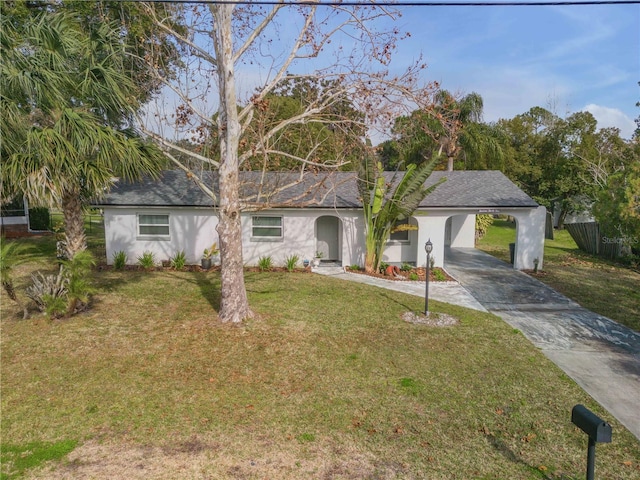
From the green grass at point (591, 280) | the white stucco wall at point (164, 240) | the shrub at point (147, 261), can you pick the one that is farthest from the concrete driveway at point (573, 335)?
the shrub at point (147, 261)

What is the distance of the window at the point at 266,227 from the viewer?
16.0 meters

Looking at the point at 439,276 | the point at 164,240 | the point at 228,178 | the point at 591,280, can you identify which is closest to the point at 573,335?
the point at 439,276

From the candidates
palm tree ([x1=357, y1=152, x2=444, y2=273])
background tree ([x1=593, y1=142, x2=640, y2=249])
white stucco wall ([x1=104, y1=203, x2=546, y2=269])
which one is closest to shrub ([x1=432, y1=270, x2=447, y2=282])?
white stucco wall ([x1=104, y1=203, x2=546, y2=269])

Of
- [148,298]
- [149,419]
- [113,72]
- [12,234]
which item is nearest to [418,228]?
[148,298]

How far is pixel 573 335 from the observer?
932 cm

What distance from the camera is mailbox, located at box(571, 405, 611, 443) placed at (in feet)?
11.9

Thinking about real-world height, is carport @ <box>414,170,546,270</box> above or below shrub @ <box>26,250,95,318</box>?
above

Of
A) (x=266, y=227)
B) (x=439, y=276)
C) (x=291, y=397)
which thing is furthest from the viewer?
(x=266, y=227)

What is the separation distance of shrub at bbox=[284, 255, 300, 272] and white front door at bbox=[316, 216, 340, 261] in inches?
82.7

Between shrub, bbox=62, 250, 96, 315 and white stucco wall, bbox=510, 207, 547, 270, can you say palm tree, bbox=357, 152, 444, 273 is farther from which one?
shrub, bbox=62, 250, 96, 315

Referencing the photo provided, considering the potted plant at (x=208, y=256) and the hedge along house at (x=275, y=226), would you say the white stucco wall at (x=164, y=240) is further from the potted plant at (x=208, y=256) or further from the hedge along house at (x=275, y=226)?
the potted plant at (x=208, y=256)

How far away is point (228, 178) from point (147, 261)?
8.15 metres

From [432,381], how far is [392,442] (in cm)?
194

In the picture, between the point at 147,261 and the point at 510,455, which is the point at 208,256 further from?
the point at 510,455
